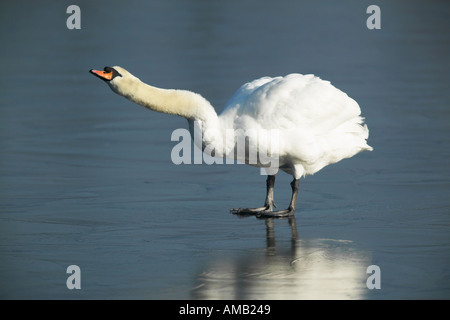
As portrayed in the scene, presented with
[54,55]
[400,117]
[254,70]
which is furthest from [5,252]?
[54,55]

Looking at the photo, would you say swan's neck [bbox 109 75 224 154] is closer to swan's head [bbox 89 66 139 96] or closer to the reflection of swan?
swan's head [bbox 89 66 139 96]

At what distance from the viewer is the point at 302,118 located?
979 cm

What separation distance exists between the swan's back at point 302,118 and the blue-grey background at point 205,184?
497 millimetres

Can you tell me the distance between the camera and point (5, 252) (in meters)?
8.29

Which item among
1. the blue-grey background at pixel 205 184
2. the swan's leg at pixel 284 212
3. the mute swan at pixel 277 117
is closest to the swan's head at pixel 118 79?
the mute swan at pixel 277 117

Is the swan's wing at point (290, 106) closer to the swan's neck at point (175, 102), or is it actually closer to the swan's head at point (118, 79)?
the swan's neck at point (175, 102)

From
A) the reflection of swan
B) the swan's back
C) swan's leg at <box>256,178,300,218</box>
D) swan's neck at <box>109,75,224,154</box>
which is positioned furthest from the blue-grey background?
swan's neck at <box>109,75,224,154</box>

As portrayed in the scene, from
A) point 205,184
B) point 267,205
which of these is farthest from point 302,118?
point 205,184

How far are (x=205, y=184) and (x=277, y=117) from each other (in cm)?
158

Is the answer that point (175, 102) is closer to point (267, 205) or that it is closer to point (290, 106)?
point (290, 106)

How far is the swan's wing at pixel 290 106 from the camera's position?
957 cm
